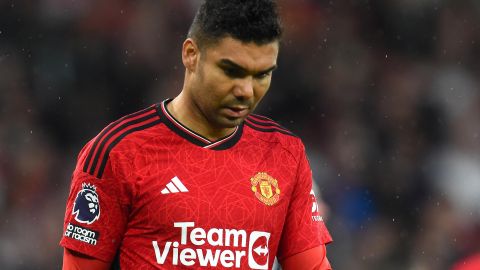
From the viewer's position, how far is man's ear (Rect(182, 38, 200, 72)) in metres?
3.04

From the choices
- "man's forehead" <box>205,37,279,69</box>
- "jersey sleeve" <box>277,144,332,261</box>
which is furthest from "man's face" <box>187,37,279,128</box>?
"jersey sleeve" <box>277,144,332,261</box>

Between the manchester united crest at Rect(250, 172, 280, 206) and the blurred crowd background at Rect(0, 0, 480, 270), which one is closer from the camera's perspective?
the manchester united crest at Rect(250, 172, 280, 206)

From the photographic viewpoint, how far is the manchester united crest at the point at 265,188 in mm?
3111

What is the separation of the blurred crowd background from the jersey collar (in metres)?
3.67

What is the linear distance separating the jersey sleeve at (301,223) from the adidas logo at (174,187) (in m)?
0.40

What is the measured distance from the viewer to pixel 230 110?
9.71 feet

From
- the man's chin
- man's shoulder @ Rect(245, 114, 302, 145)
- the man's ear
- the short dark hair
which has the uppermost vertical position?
the short dark hair

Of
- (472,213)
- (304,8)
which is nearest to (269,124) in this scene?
(472,213)

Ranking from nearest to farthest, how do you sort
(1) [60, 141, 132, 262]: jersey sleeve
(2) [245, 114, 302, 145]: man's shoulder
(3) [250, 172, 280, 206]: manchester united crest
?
(1) [60, 141, 132, 262]: jersey sleeve
(3) [250, 172, 280, 206]: manchester united crest
(2) [245, 114, 302, 145]: man's shoulder

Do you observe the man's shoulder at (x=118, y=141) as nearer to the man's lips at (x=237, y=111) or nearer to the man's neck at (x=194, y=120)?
the man's neck at (x=194, y=120)

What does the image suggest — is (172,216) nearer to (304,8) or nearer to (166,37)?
(166,37)

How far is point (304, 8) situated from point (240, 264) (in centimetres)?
539

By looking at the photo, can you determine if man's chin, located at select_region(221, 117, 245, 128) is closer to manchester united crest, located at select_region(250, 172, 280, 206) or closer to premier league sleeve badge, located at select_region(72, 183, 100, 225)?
manchester united crest, located at select_region(250, 172, 280, 206)

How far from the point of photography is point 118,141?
9.96ft
